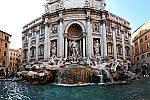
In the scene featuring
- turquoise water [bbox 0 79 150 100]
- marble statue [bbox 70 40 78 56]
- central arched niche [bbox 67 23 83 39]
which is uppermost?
central arched niche [bbox 67 23 83 39]

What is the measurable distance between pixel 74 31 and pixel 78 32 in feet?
2.59

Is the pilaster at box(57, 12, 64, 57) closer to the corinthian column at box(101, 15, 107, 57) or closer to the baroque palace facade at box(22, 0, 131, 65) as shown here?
the baroque palace facade at box(22, 0, 131, 65)

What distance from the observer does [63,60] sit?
33094 millimetres

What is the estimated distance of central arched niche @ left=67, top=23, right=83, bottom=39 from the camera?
121 feet

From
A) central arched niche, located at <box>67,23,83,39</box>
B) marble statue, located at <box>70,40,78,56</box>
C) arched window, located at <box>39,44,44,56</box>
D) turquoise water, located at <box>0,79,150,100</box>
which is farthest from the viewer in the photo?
arched window, located at <box>39,44,44,56</box>

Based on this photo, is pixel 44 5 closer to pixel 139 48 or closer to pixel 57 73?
pixel 57 73

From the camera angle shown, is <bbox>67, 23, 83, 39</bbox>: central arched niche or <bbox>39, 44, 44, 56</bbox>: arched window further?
<bbox>39, 44, 44, 56</bbox>: arched window

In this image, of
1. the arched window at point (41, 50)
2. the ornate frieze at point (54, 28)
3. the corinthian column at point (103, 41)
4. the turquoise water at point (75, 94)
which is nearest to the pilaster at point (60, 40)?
the ornate frieze at point (54, 28)

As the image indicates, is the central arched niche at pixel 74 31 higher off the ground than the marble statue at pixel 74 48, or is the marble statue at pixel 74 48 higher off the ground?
the central arched niche at pixel 74 31

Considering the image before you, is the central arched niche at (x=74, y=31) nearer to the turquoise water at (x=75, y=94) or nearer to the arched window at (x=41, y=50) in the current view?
the arched window at (x=41, y=50)

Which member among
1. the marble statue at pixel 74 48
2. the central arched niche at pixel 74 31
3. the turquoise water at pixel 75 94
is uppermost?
the central arched niche at pixel 74 31

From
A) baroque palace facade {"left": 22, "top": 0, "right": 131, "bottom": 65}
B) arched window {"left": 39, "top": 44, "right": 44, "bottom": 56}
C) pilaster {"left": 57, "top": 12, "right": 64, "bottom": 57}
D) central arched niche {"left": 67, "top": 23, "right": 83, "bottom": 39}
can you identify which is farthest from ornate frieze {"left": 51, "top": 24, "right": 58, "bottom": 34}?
arched window {"left": 39, "top": 44, "right": 44, "bottom": 56}

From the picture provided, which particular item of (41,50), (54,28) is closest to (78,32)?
(54,28)

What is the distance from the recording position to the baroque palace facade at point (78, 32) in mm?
35594
